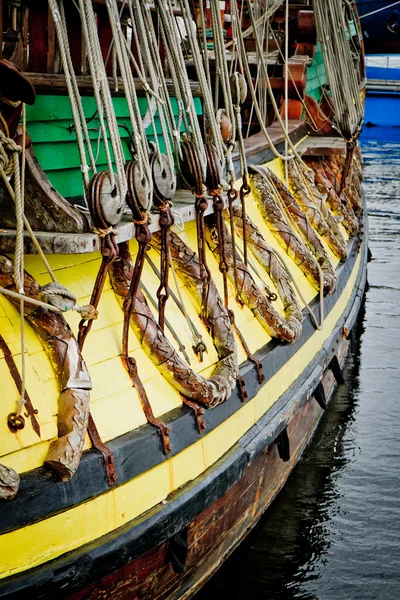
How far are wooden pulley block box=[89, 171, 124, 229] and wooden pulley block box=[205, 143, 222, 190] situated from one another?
1.44m

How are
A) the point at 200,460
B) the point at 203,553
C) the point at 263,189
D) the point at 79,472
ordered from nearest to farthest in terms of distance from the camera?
the point at 79,472
the point at 200,460
the point at 203,553
the point at 263,189

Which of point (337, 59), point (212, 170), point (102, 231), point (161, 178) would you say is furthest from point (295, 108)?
point (102, 231)

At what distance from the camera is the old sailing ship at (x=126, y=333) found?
4238 mm

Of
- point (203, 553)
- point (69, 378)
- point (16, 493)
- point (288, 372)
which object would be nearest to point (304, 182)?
point (288, 372)

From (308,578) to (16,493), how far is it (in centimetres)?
327

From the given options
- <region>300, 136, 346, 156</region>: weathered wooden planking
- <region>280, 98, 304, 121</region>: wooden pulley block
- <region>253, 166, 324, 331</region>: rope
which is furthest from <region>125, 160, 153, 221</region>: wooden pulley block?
<region>280, 98, 304, 121</region>: wooden pulley block

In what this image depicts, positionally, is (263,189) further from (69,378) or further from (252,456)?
(69,378)

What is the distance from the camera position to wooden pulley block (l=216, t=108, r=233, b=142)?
6.44 meters

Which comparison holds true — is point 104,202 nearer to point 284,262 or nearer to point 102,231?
point 102,231

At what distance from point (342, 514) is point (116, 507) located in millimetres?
3579

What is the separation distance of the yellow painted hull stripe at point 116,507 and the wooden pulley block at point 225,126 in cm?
178

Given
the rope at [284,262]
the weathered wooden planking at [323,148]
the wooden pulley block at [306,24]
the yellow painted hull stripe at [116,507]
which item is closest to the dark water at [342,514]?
the yellow painted hull stripe at [116,507]

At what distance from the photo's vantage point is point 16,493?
3980 millimetres

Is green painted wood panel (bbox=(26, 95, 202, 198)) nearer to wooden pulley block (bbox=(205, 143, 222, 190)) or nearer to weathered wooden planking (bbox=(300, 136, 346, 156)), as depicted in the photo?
wooden pulley block (bbox=(205, 143, 222, 190))
